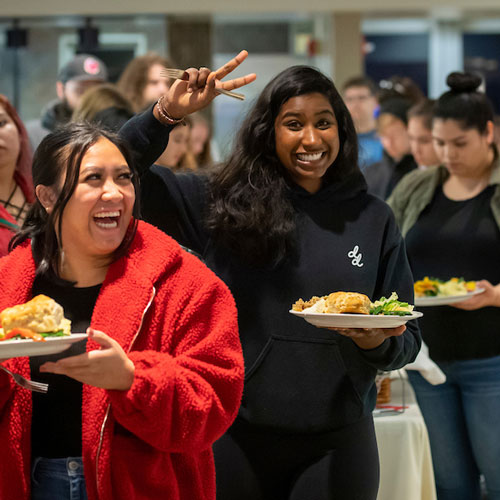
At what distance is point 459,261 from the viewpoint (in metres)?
3.02

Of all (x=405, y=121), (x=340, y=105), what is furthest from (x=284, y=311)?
(x=405, y=121)

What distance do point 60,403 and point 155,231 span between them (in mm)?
407

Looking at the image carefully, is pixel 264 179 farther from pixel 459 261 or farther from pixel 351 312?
pixel 459 261

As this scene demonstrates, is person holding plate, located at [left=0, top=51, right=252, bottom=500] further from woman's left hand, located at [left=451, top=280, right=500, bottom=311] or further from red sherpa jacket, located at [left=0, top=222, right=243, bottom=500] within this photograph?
woman's left hand, located at [left=451, top=280, right=500, bottom=311]

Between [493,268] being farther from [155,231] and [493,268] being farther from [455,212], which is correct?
[155,231]

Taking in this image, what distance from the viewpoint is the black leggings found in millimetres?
2023

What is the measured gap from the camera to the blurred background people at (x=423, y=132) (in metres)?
3.97

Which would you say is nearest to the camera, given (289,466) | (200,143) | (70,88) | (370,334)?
(370,334)

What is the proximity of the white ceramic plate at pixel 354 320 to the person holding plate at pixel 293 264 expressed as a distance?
11 cm

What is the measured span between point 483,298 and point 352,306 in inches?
45.5

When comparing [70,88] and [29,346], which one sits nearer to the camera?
[29,346]

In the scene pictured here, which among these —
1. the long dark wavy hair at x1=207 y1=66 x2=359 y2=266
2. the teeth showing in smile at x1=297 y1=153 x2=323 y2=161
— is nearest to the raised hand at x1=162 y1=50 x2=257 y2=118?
the long dark wavy hair at x1=207 y1=66 x2=359 y2=266

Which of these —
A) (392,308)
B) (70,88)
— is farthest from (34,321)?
(70,88)

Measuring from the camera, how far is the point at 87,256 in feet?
5.68
